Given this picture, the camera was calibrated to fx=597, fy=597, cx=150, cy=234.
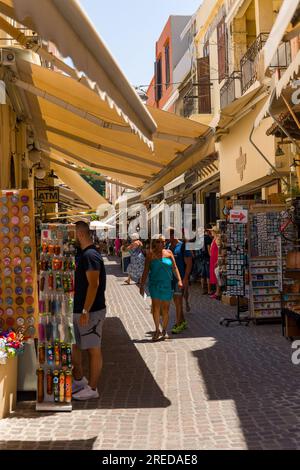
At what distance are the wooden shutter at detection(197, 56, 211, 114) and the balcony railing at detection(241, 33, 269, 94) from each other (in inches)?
215

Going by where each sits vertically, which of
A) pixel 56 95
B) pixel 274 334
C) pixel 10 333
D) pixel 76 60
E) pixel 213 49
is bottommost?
pixel 274 334

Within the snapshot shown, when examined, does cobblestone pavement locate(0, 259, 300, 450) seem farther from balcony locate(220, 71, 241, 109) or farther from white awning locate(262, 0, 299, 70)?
balcony locate(220, 71, 241, 109)

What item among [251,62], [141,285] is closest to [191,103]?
[251,62]

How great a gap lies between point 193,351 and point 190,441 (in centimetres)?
381

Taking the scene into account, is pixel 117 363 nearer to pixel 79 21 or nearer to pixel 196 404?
pixel 196 404

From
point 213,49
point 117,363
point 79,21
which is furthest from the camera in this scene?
point 213,49

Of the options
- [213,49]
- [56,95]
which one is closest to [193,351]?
[56,95]

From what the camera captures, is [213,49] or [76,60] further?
[213,49]

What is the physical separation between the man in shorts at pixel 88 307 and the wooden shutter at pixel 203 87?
53.1ft

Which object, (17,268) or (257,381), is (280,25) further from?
(257,381)

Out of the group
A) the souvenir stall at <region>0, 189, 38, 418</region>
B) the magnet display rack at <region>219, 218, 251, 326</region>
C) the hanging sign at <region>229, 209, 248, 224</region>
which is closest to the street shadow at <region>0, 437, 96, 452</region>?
the souvenir stall at <region>0, 189, 38, 418</region>

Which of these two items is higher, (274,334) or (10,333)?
(10,333)

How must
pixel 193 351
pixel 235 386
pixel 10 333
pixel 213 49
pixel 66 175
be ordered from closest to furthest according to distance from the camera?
pixel 10 333 → pixel 235 386 → pixel 193 351 → pixel 66 175 → pixel 213 49

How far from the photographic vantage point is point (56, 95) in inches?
312
